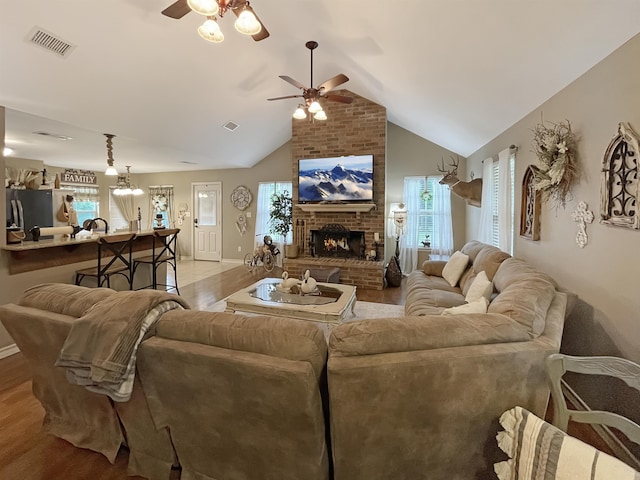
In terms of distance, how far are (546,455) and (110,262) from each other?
176 inches

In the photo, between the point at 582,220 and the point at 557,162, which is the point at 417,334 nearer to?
the point at 582,220

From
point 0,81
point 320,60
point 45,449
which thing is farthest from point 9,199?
point 320,60

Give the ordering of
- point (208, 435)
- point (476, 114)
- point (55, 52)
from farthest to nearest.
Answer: point (476, 114), point (55, 52), point (208, 435)

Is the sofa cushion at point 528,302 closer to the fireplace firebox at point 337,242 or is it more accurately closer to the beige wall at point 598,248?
the beige wall at point 598,248

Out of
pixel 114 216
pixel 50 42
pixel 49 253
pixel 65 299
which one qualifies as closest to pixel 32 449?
pixel 65 299

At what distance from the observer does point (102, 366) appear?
1.38m

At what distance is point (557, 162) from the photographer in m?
2.40

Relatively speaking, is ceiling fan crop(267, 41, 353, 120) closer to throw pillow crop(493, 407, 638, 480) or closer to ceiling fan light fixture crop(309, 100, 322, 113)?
ceiling fan light fixture crop(309, 100, 322, 113)

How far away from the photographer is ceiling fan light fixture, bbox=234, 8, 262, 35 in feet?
6.46

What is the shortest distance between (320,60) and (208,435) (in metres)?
4.67

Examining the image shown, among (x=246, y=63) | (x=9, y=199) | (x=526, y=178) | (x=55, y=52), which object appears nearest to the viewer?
(x=55, y=52)

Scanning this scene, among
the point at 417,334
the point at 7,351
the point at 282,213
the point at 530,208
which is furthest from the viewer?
the point at 282,213

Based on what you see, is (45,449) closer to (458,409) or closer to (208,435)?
(208,435)

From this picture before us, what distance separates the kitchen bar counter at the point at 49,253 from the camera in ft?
10.6
